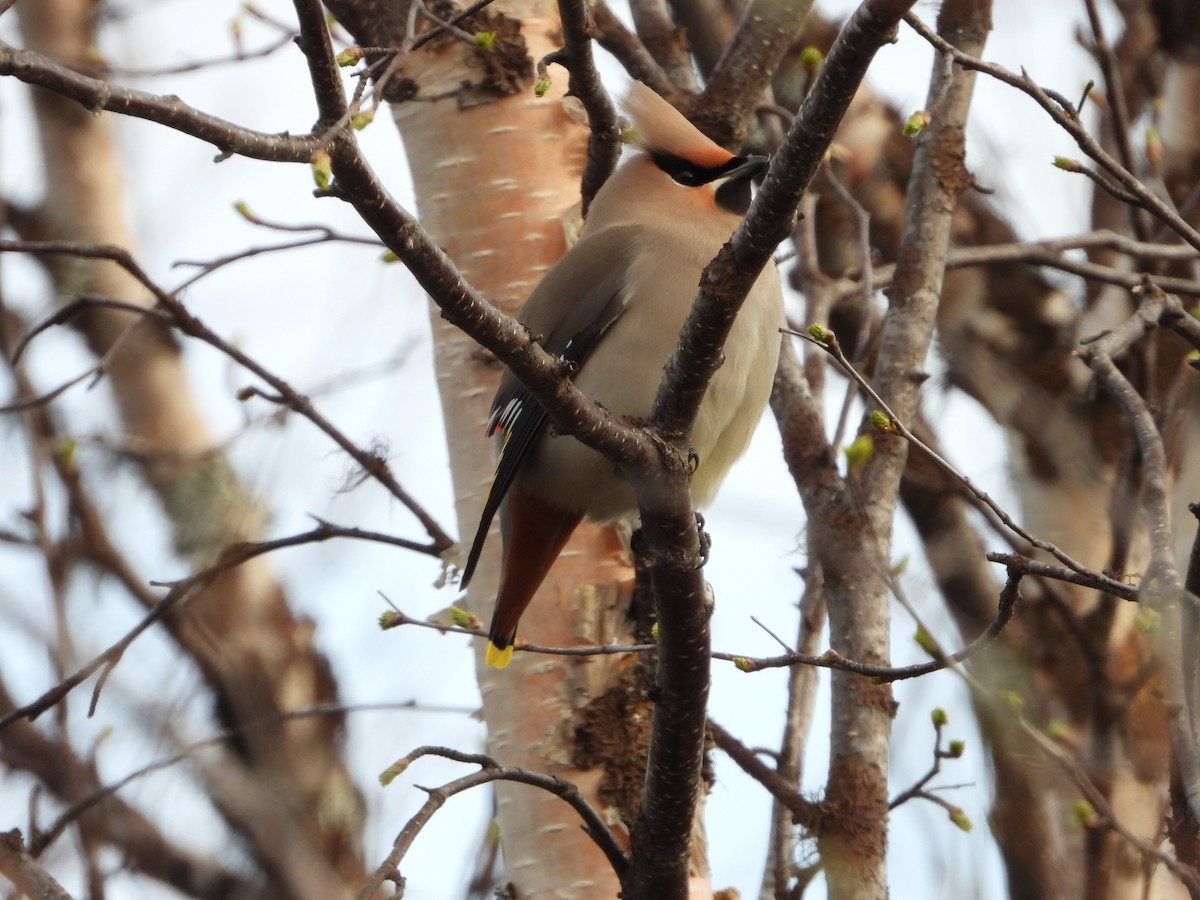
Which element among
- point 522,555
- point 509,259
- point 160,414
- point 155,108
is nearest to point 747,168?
point 509,259

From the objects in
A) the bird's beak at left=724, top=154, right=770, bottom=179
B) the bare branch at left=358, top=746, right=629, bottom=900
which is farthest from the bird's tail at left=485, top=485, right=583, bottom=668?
the bird's beak at left=724, top=154, right=770, bottom=179

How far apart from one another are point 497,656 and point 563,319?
0.72 metres

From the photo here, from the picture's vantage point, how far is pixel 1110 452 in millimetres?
5238

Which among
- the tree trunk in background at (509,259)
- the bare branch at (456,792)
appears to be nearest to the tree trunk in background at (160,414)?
the tree trunk in background at (509,259)

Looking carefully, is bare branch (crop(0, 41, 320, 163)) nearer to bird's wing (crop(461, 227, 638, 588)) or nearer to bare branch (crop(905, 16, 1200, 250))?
bare branch (crop(905, 16, 1200, 250))

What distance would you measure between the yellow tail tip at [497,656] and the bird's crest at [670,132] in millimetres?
1293

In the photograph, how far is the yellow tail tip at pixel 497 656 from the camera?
3273 mm

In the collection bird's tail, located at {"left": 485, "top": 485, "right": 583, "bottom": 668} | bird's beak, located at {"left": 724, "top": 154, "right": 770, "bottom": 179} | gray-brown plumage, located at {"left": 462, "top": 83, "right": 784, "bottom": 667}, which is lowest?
bird's tail, located at {"left": 485, "top": 485, "right": 583, "bottom": 668}

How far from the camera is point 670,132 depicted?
385cm

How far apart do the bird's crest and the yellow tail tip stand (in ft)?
4.24

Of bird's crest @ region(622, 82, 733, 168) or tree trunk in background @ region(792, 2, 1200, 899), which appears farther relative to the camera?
tree trunk in background @ region(792, 2, 1200, 899)

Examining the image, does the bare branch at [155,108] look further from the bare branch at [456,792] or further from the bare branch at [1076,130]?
the bare branch at [1076,130]

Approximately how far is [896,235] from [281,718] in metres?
3.39

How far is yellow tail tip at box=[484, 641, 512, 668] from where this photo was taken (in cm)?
327
